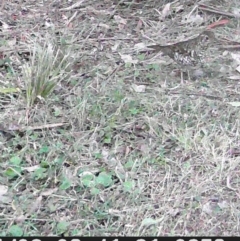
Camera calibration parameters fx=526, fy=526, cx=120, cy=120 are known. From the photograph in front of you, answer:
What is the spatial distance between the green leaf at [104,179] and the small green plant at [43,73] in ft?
1.67

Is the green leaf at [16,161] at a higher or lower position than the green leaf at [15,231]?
higher

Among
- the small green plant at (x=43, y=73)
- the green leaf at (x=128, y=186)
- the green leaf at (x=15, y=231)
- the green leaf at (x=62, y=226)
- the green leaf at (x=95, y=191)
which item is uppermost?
the small green plant at (x=43, y=73)

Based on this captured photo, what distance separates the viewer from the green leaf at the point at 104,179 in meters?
1.93

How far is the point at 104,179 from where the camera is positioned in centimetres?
194

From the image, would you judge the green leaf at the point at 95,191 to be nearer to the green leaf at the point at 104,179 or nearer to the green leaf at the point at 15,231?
the green leaf at the point at 104,179

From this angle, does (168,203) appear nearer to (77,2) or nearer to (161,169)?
(161,169)

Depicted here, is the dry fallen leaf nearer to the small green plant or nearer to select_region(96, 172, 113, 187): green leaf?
the small green plant

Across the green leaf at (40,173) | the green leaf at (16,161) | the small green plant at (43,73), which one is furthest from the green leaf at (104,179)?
the small green plant at (43,73)

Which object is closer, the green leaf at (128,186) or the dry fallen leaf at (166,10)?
the green leaf at (128,186)

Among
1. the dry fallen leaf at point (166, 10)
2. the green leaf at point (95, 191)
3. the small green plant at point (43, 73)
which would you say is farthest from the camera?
the dry fallen leaf at point (166, 10)

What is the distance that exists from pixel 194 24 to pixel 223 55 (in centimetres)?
36

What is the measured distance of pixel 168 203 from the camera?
1889mm

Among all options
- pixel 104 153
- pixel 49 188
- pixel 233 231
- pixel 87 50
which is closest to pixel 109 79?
pixel 87 50

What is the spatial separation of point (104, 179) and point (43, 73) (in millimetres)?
621
